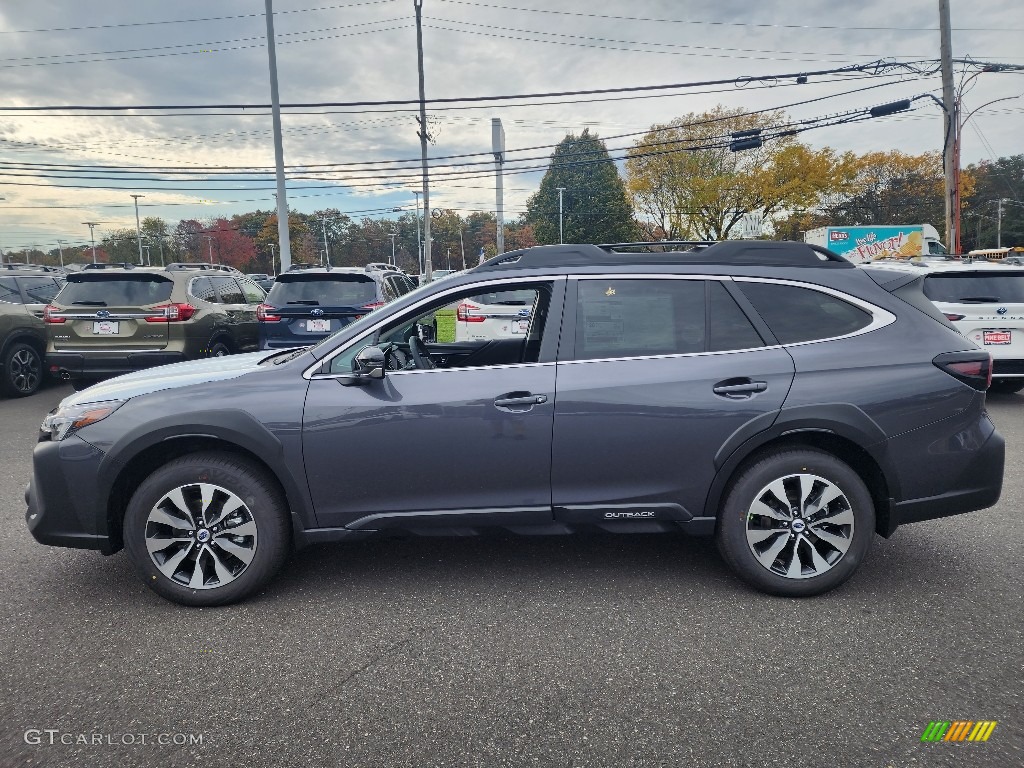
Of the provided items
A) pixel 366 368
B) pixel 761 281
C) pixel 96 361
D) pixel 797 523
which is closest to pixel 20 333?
pixel 96 361

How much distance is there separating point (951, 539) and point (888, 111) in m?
19.5

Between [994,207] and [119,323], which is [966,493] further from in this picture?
[994,207]

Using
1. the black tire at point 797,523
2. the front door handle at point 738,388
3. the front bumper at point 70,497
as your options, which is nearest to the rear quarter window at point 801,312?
the front door handle at point 738,388

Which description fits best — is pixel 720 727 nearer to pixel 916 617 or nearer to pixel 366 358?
pixel 916 617

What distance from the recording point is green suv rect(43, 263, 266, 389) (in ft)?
28.6

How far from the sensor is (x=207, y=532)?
3.38m

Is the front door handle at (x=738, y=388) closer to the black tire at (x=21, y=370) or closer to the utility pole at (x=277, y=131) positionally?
the black tire at (x=21, y=370)

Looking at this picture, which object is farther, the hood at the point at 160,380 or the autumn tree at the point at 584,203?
the autumn tree at the point at 584,203

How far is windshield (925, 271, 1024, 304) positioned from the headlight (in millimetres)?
8611

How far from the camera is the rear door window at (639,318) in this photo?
350 cm

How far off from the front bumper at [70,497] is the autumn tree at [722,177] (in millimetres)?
38881

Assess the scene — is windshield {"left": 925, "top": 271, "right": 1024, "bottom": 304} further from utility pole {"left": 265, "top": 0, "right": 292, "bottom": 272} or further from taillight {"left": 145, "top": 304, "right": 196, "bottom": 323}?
utility pole {"left": 265, "top": 0, "right": 292, "bottom": 272}

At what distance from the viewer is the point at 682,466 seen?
3398 millimetres

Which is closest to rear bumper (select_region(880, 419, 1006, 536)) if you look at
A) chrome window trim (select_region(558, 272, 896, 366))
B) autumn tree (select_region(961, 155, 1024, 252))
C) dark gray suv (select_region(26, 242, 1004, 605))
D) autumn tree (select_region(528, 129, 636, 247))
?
dark gray suv (select_region(26, 242, 1004, 605))
